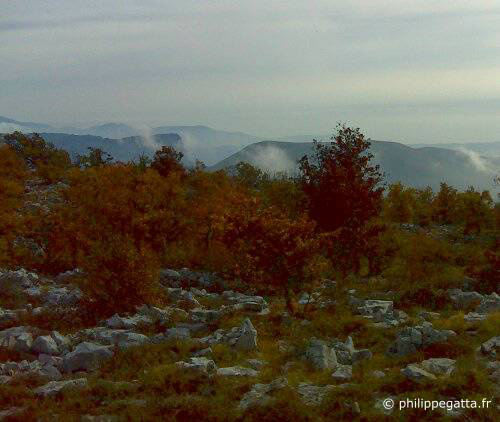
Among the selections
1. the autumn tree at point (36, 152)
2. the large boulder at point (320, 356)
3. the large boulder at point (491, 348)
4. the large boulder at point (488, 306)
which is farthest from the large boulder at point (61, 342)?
the autumn tree at point (36, 152)

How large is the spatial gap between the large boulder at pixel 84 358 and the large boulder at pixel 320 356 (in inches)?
185

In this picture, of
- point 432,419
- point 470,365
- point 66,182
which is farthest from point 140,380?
point 66,182

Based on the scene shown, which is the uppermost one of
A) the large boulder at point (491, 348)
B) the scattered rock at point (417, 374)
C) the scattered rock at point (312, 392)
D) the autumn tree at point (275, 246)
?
the autumn tree at point (275, 246)

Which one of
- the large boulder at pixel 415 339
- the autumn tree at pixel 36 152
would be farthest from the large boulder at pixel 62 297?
the autumn tree at pixel 36 152

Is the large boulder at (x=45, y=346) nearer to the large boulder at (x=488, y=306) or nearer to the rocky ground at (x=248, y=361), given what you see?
the rocky ground at (x=248, y=361)

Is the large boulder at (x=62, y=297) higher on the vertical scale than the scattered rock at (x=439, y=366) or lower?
lower

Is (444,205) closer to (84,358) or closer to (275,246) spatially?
(275,246)

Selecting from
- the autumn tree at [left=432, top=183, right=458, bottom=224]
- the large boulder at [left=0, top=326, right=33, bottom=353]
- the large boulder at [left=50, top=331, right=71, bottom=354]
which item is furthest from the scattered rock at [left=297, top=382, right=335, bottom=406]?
the autumn tree at [left=432, top=183, right=458, bottom=224]

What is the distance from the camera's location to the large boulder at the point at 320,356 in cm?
1113

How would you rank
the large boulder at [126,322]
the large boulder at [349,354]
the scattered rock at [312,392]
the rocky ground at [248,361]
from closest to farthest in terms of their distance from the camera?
the rocky ground at [248,361] < the scattered rock at [312,392] < the large boulder at [349,354] < the large boulder at [126,322]

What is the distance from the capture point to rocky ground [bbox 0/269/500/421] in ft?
29.7

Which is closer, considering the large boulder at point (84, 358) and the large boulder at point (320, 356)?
the large boulder at point (320, 356)

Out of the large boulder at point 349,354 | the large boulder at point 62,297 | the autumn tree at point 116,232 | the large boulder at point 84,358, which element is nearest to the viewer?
the large boulder at point 349,354

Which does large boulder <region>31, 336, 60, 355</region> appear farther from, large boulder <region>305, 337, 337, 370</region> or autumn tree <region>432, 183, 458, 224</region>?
autumn tree <region>432, 183, 458, 224</region>
